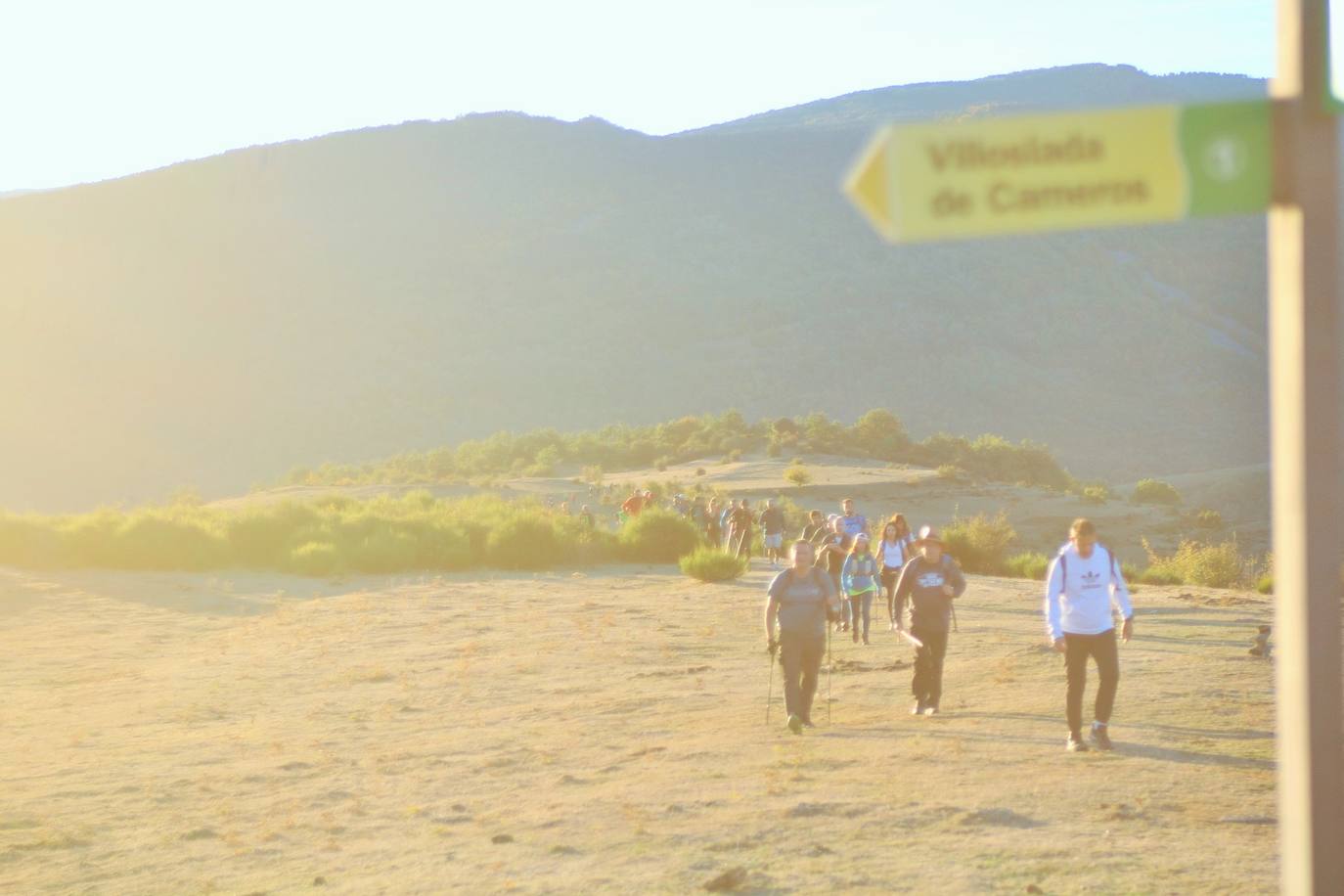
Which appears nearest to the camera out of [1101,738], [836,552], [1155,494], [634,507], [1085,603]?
[1085,603]

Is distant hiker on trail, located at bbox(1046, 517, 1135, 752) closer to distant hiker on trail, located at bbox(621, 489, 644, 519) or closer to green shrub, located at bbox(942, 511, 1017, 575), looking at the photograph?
green shrub, located at bbox(942, 511, 1017, 575)

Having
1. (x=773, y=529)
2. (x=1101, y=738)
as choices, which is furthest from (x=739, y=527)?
(x=1101, y=738)

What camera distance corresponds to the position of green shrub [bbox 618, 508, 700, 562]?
3644 cm

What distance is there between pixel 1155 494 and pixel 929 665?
44.8 meters

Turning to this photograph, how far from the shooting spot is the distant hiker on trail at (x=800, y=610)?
504 inches

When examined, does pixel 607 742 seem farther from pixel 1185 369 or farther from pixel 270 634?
pixel 1185 369

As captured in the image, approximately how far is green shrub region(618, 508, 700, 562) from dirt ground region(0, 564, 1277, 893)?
519 inches

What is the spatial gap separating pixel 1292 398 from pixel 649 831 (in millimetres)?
7354

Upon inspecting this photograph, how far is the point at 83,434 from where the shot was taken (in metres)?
82.8

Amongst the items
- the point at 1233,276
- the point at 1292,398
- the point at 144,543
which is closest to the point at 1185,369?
the point at 1233,276

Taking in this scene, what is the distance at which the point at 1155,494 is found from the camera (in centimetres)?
5594

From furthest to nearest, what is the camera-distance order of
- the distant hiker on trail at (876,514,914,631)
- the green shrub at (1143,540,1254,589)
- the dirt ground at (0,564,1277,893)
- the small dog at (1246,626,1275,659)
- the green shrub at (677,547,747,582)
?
1. the green shrub at (1143,540,1254,589)
2. the green shrub at (677,547,747,582)
3. the distant hiker on trail at (876,514,914,631)
4. the small dog at (1246,626,1275,659)
5. the dirt ground at (0,564,1277,893)

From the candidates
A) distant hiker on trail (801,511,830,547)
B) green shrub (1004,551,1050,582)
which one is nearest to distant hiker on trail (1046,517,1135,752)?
distant hiker on trail (801,511,830,547)

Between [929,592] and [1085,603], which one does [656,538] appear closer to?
[929,592]
